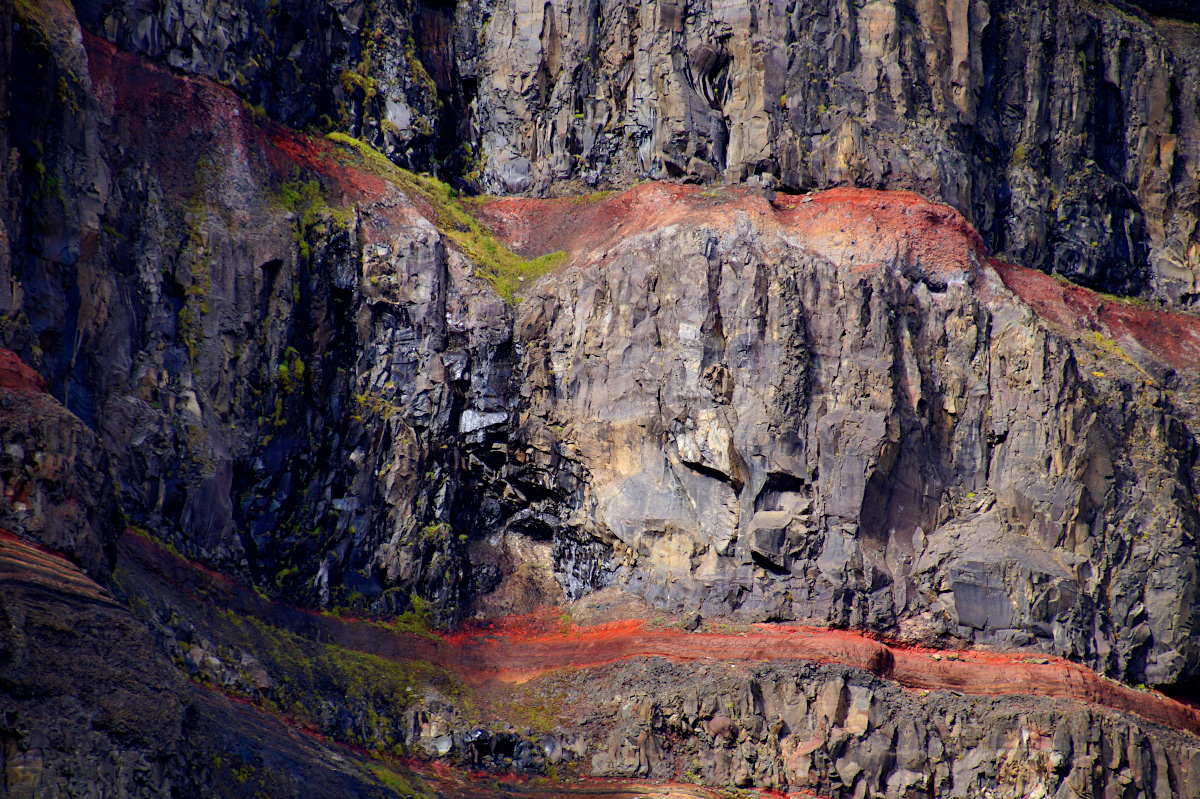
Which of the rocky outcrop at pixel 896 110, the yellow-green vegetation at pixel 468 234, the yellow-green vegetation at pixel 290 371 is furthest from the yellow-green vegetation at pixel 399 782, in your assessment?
the rocky outcrop at pixel 896 110

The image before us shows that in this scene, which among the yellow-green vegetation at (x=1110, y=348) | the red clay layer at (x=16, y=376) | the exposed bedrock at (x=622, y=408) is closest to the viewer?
the red clay layer at (x=16, y=376)

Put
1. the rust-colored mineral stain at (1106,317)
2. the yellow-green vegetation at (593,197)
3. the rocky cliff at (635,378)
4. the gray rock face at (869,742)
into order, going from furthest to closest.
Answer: the yellow-green vegetation at (593,197) → the rust-colored mineral stain at (1106,317) → the rocky cliff at (635,378) → the gray rock face at (869,742)

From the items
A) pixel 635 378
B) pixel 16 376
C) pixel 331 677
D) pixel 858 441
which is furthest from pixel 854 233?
pixel 16 376

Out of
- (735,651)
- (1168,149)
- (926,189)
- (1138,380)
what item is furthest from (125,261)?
(1168,149)

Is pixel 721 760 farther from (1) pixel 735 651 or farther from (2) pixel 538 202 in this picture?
(2) pixel 538 202

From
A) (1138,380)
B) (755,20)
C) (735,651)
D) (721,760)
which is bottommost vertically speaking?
(721,760)

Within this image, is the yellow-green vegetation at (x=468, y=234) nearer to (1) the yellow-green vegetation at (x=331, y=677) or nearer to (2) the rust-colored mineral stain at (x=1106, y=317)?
(1) the yellow-green vegetation at (x=331, y=677)
